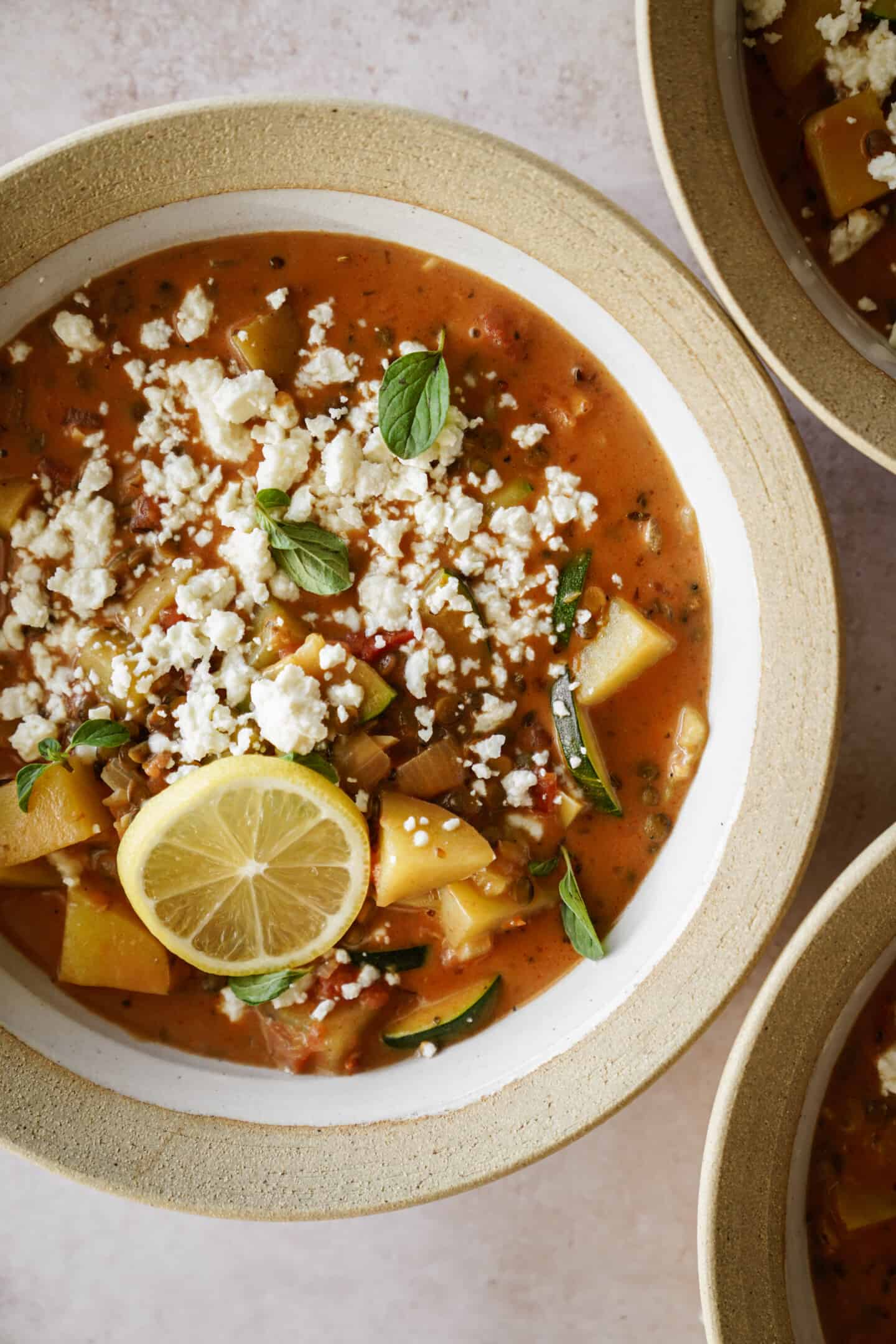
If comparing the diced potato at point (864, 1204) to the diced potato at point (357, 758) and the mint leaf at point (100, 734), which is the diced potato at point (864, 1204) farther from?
the mint leaf at point (100, 734)

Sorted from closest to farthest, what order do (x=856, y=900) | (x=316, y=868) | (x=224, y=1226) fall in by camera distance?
(x=856, y=900)
(x=316, y=868)
(x=224, y=1226)

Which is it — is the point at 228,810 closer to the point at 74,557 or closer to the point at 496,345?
the point at 74,557

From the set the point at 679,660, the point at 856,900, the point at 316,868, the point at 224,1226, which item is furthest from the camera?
the point at 224,1226

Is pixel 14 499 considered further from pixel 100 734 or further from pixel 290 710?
pixel 290 710

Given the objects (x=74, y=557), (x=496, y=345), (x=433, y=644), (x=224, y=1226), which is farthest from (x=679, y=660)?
(x=224, y=1226)

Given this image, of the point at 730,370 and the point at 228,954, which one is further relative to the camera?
the point at 228,954

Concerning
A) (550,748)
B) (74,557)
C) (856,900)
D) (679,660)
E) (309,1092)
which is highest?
(679,660)

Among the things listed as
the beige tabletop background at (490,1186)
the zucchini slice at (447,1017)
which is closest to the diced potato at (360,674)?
the zucchini slice at (447,1017)

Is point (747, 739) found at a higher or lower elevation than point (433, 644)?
higher
